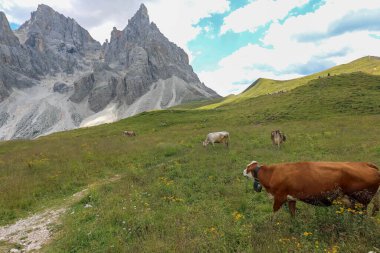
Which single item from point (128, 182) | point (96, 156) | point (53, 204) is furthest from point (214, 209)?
point (96, 156)

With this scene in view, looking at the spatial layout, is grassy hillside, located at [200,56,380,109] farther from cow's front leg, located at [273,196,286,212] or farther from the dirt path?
the dirt path

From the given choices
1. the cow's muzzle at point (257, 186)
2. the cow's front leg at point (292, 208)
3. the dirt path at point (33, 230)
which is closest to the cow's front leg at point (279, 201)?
the cow's front leg at point (292, 208)

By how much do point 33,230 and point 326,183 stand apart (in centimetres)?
1051

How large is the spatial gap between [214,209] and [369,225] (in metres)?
5.00

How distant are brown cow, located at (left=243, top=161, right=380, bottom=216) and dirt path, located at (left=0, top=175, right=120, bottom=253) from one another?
8212 millimetres

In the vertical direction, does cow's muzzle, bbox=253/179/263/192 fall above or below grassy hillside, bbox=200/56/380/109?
below

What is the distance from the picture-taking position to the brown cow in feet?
29.6

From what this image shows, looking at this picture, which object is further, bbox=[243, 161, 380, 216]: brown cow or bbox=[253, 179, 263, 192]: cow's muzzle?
bbox=[253, 179, 263, 192]: cow's muzzle

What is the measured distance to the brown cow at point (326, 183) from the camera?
29.6ft

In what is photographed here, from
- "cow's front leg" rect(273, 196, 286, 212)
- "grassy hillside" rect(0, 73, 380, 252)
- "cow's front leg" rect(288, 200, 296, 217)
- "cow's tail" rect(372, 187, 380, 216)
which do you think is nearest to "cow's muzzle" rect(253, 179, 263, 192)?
"grassy hillside" rect(0, 73, 380, 252)

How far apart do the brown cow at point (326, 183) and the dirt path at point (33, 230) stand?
8.21 metres

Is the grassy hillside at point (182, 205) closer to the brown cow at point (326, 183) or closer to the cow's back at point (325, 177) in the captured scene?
the brown cow at point (326, 183)

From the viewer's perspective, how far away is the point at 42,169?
22109mm

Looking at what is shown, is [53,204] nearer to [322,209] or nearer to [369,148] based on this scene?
[322,209]
